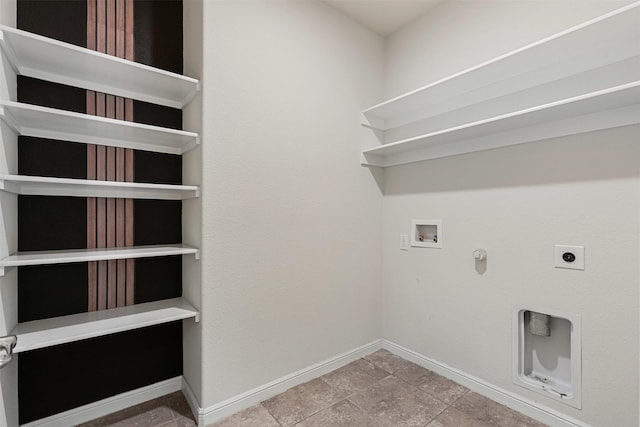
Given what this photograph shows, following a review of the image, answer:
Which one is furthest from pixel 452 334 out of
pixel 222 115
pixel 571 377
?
pixel 222 115

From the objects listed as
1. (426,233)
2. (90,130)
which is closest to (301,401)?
(426,233)

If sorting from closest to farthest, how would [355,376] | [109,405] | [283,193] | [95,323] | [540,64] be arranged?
[95,323]
[540,64]
[109,405]
[283,193]
[355,376]

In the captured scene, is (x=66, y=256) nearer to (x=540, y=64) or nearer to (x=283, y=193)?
(x=283, y=193)

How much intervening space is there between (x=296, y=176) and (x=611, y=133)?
1748 mm

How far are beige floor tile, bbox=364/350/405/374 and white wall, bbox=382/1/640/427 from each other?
0.17 meters

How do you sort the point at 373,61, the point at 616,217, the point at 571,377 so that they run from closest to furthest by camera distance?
the point at 616,217, the point at 571,377, the point at 373,61

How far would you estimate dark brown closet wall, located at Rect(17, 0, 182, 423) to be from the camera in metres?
1.60

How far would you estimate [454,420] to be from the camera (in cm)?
176

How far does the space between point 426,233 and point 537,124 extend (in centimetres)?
102

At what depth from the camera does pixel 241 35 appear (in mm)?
1847

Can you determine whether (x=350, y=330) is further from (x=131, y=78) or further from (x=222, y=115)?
(x=131, y=78)

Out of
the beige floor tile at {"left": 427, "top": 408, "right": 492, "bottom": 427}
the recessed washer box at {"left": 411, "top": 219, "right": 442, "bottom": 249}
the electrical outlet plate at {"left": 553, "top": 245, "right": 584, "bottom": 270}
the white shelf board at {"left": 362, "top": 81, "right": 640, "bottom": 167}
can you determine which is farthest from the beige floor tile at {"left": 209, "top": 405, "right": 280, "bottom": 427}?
the white shelf board at {"left": 362, "top": 81, "right": 640, "bottom": 167}

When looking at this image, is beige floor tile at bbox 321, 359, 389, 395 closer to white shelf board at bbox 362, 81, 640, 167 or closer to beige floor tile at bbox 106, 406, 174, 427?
beige floor tile at bbox 106, 406, 174, 427

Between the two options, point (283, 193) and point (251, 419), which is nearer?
point (251, 419)
